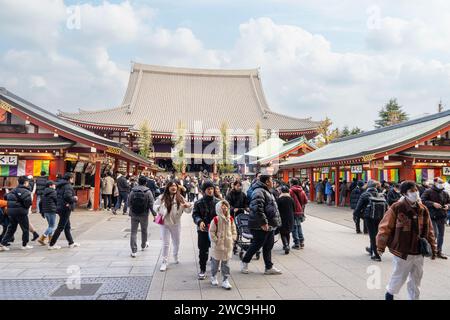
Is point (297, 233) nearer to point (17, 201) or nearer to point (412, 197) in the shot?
point (412, 197)

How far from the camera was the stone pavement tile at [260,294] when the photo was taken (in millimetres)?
4988

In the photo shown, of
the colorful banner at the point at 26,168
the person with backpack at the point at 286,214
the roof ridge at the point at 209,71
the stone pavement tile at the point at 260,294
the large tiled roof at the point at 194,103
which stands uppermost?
the roof ridge at the point at 209,71

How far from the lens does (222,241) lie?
5.55 m

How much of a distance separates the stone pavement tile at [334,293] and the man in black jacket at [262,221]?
1045mm

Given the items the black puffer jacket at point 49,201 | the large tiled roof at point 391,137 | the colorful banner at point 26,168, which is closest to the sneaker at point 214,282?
the black puffer jacket at point 49,201

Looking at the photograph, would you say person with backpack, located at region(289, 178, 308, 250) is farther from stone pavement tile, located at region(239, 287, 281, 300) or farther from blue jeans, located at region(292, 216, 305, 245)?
Answer: stone pavement tile, located at region(239, 287, 281, 300)

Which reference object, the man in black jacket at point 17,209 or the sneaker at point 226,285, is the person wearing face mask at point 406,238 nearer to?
the sneaker at point 226,285

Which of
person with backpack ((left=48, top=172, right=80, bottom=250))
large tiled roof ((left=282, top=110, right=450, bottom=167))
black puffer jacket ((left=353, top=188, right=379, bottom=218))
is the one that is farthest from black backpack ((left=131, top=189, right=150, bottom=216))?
large tiled roof ((left=282, top=110, right=450, bottom=167))

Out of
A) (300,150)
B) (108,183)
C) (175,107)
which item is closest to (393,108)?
(300,150)

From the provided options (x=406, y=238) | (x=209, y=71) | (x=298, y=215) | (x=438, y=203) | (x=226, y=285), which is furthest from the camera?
(x=209, y=71)

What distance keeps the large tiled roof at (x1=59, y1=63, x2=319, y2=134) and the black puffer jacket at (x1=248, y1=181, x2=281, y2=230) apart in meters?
30.0

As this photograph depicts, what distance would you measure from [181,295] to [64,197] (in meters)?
4.50

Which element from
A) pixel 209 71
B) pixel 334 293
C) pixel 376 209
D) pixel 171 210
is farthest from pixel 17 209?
pixel 209 71
